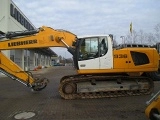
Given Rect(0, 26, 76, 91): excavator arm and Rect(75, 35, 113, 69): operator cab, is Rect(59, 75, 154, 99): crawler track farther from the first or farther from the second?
Rect(0, 26, 76, 91): excavator arm

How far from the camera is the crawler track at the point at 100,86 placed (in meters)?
14.3

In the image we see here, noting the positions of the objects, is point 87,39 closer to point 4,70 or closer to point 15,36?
point 15,36

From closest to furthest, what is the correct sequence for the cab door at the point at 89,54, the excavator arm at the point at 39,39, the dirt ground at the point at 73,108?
the dirt ground at the point at 73,108 → the cab door at the point at 89,54 → the excavator arm at the point at 39,39

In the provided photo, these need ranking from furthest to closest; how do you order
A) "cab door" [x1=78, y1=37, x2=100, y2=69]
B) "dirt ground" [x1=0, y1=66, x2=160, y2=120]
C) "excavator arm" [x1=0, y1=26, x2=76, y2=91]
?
"excavator arm" [x1=0, y1=26, x2=76, y2=91]
"cab door" [x1=78, y1=37, x2=100, y2=69]
"dirt ground" [x1=0, y1=66, x2=160, y2=120]

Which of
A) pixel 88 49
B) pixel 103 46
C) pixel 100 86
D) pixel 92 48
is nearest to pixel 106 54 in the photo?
pixel 103 46

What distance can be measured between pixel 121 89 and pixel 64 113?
4.59 m

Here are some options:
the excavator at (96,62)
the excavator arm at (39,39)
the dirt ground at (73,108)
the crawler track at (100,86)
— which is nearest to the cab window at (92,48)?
the excavator at (96,62)

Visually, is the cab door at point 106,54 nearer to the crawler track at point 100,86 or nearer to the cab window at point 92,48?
the cab window at point 92,48

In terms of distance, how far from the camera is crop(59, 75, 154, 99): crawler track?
46.9ft

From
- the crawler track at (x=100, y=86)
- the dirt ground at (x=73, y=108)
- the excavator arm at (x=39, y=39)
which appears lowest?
the dirt ground at (x=73, y=108)

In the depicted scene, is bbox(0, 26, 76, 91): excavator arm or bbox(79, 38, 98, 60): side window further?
bbox(0, 26, 76, 91): excavator arm

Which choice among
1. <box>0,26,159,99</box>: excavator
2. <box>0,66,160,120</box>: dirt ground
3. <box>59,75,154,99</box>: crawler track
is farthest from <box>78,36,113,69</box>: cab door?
<box>0,66,160,120</box>: dirt ground

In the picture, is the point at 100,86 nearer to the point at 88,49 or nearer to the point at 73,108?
the point at 88,49

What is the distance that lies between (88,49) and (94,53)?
1.20ft
